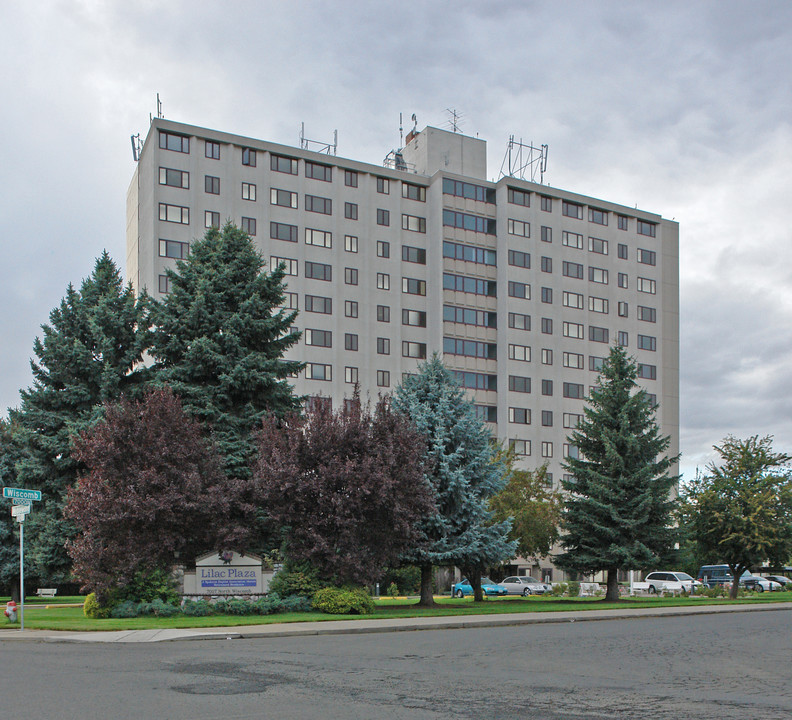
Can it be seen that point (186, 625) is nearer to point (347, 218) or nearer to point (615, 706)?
point (615, 706)

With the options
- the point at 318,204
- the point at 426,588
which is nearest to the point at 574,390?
the point at 318,204

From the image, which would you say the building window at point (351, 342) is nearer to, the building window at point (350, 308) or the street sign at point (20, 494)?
the building window at point (350, 308)

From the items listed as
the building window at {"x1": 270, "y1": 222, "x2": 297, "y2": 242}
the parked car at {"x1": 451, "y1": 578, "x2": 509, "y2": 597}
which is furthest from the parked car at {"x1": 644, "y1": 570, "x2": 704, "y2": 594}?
the building window at {"x1": 270, "y1": 222, "x2": 297, "y2": 242}

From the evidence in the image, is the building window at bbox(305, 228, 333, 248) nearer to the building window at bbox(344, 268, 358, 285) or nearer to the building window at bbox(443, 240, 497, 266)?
the building window at bbox(344, 268, 358, 285)

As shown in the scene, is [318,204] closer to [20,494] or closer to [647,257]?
[647,257]

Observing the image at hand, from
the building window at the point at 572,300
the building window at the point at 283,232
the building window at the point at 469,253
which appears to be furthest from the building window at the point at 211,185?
the building window at the point at 572,300

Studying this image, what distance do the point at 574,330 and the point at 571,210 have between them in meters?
11.7

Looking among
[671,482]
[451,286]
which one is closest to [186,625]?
[671,482]

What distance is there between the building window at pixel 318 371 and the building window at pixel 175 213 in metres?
14.7

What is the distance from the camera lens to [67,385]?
35688 millimetres

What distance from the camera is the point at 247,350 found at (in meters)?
33.8

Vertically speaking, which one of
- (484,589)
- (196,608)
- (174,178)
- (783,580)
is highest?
(174,178)

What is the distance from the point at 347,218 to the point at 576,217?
2382 centimetres

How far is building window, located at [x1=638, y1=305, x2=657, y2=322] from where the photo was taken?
86.8 meters
